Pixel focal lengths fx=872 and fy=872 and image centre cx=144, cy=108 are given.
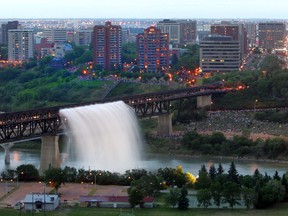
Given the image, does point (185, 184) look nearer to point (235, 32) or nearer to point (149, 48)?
point (149, 48)

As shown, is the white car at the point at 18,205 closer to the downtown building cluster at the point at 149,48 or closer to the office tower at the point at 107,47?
the downtown building cluster at the point at 149,48

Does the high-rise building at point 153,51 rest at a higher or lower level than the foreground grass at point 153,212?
higher

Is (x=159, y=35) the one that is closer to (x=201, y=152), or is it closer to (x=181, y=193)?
(x=201, y=152)

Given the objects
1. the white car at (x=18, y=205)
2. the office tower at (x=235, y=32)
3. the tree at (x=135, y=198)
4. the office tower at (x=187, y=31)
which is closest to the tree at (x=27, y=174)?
the white car at (x=18, y=205)

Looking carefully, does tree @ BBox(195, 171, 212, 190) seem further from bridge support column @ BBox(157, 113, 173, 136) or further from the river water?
bridge support column @ BBox(157, 113, 173, 136)

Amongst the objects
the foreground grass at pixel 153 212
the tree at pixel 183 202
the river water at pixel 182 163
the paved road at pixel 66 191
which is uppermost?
the tree at pixel 183 202

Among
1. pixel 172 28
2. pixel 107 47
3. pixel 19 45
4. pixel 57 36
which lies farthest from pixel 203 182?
pixel 57 36

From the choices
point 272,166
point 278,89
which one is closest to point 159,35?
point 278,89
